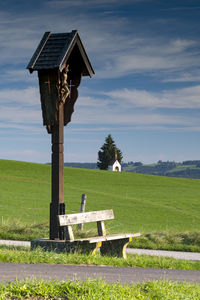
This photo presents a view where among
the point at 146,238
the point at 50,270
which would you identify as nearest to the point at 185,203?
the point at 146,238

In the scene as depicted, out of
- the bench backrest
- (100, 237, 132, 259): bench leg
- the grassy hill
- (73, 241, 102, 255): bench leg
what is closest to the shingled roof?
the bench backrest

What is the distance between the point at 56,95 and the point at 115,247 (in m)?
3.80

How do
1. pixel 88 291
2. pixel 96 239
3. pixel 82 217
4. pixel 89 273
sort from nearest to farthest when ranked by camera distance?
pixel 88 291
pixel 89 273
pixel 96 239
pixel 82 217

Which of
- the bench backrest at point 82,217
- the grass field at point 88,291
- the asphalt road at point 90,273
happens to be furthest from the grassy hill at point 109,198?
the grass field at point 88,291

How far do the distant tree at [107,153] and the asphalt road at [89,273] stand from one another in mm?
94267

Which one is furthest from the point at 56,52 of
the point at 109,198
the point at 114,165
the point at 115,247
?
the point at 114,165

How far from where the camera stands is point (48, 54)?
37.5ft

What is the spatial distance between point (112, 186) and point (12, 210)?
23615 millimetres

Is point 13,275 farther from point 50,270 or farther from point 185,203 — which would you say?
point 185,203

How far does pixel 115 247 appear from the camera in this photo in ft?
35.0

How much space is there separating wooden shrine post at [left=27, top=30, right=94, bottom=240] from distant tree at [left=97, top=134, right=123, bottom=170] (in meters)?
91.2

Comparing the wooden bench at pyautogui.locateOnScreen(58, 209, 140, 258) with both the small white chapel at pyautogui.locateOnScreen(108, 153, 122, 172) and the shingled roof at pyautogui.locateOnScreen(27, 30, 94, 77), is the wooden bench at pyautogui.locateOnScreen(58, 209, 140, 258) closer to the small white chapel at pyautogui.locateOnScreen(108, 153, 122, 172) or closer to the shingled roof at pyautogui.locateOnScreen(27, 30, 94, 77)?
the shingled roof at pyautogui.locateOnScreen(27, 30, 94, 77)

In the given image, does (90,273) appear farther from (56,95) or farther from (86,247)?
(56,95)

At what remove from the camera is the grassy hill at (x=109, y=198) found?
2567 cm
